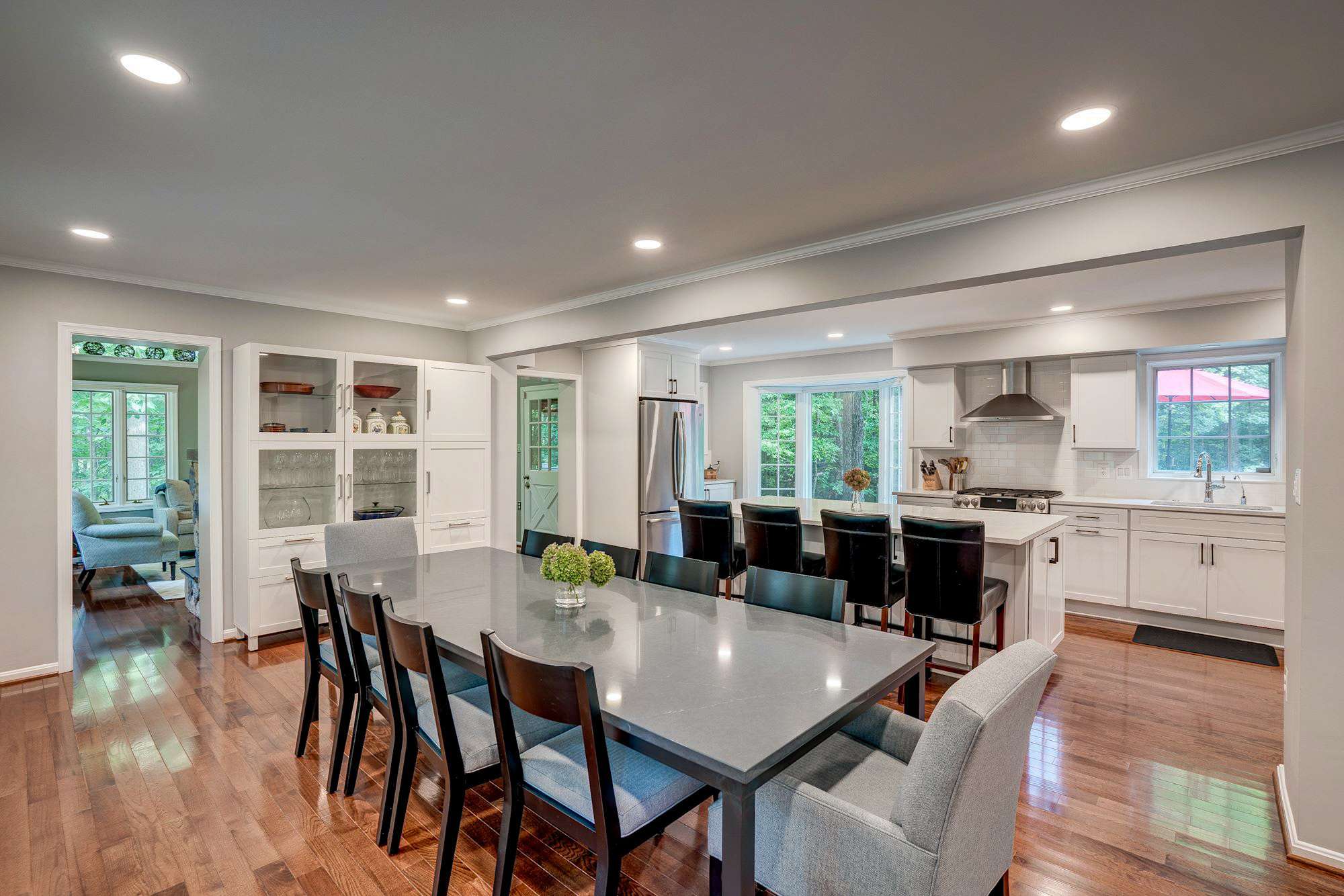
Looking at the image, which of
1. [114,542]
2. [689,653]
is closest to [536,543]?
[689,653]

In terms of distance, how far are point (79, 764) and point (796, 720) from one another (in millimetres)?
3154

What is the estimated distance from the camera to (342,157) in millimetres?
2363

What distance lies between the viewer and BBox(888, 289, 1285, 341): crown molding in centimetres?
452

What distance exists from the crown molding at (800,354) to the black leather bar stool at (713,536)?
364 cm

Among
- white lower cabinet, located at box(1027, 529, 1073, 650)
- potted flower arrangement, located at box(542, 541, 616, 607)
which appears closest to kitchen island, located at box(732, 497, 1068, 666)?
white lower cabinet, located at box(1027, 529, 1073, 650)

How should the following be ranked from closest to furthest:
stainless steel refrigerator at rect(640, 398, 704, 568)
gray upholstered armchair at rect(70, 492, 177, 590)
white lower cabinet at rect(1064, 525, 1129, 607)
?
1. white lower cabinet at rect(1064, 525, 1129, 607)
2. gray upholstered armchair at rect(70, 492, 177, 590)
3. stainless steel refrigerator at rect(640, 398, 704, 568)

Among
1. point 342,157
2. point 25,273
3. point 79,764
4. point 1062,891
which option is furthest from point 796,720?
point 25,273

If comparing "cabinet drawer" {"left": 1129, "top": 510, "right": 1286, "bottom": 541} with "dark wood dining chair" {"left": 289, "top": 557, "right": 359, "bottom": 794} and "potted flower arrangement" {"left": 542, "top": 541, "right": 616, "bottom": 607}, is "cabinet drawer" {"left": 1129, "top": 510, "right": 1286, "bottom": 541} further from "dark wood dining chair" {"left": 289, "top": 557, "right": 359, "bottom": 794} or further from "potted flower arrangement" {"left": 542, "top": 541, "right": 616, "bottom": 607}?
"dark wood dining chair" {"left": 289, "top": 557, "right": 359, "bottom": 794}

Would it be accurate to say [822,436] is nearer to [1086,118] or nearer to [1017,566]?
[1017,566]

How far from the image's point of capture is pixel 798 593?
7.76ft

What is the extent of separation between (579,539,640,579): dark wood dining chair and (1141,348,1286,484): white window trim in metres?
4.72

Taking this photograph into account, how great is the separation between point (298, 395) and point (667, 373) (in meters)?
3.21

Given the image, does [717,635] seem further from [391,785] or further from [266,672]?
[266,672]

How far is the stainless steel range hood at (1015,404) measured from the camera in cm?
564
